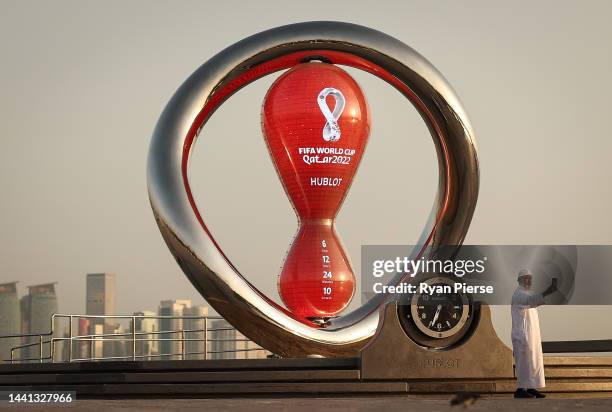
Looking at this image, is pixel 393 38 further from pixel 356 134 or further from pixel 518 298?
pixel 518 298

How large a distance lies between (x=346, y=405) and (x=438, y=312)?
2020mm

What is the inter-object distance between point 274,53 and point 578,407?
8854mm

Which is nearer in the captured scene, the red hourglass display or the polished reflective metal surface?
the polished reflective metal surface

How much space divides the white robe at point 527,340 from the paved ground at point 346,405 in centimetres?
129

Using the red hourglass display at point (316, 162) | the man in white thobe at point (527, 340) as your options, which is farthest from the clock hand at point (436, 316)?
the red hourglass display at point (316, 162)

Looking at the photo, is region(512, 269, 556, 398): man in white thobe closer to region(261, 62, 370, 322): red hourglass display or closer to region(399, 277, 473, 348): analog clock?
region(399, 277, 473, 348): analog clock

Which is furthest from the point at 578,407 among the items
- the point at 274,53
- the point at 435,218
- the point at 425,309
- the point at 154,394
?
the point at 274,53

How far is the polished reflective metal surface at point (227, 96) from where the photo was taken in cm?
1722

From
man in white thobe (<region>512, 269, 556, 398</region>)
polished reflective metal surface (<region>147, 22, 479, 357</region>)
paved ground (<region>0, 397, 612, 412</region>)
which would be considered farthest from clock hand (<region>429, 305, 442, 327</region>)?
polished reflective metal surface (<region>147, 22, 479, 357</region>)

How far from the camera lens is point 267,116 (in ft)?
64.4

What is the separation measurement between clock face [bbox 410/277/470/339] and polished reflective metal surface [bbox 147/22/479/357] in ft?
14.7

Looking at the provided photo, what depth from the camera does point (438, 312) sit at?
13.2 metres

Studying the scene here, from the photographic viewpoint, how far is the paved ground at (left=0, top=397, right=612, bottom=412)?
11.3 metres

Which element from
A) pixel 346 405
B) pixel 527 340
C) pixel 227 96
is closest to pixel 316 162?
pixel 227 96
